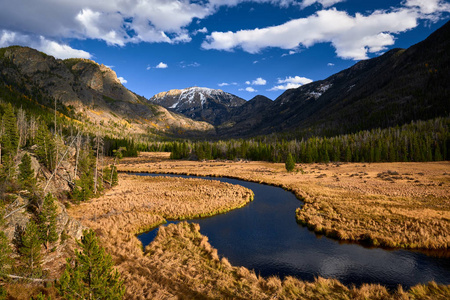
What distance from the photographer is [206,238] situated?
23.7 m

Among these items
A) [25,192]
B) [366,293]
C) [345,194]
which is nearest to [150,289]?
[366,293]

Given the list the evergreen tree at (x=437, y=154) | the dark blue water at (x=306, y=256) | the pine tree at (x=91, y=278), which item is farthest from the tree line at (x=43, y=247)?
the evergreen tree at (x=437, y=154)

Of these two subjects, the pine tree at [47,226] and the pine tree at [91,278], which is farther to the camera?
the pine tree at [47,226]

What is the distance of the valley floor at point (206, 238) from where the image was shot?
47.6 ft

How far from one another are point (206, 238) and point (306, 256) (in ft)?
34.0

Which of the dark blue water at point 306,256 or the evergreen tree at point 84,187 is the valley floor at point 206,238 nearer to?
the dark blue water at point 306,256

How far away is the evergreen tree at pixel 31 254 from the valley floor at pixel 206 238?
5.16 meters

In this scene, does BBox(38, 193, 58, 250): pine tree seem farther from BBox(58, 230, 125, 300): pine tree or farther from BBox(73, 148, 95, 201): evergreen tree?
BBox(73, 148, 95, 201): evergreen tree

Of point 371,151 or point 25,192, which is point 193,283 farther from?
point 371,151

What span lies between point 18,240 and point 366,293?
24238mm

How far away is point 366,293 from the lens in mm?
14047

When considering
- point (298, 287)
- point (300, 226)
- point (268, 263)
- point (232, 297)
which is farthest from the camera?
point (300, 226)

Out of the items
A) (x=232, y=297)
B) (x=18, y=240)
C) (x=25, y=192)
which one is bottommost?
(x=232, y=297)

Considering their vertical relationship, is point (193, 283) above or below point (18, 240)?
below
